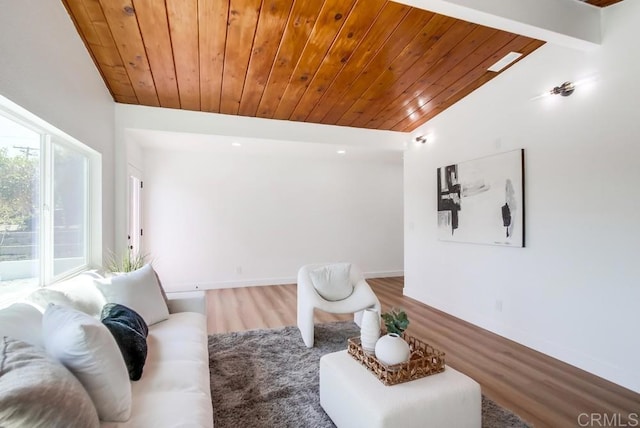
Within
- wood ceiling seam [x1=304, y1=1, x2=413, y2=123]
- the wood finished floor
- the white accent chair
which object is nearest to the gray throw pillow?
the white accent chair

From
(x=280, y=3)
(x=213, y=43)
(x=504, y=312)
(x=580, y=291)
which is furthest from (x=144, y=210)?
(x=580, y=291)

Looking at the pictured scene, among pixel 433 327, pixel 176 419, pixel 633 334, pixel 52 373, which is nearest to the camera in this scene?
pixel 52 373

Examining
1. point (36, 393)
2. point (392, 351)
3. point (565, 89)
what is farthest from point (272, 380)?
point (565, 89)

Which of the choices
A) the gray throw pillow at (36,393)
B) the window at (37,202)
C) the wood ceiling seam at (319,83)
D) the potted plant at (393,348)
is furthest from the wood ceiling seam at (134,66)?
the potted plant at (393,348)

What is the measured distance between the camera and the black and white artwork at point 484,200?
10.4ft

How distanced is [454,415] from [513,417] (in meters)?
0.65

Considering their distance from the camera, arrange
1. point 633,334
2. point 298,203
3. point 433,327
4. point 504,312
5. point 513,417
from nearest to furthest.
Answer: point 513,417 < point 633,334 < point 504,312 < point 433,327 < point 298,203

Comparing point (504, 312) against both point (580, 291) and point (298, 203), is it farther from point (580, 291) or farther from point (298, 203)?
point (298, 203)

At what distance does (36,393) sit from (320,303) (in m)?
2.36

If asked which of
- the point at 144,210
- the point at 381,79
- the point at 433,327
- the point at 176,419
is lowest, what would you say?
the point at 433,327

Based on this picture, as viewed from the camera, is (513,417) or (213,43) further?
(213,43)

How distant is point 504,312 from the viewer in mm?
3301

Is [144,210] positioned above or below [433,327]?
above

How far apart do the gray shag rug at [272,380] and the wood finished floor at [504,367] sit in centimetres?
28
